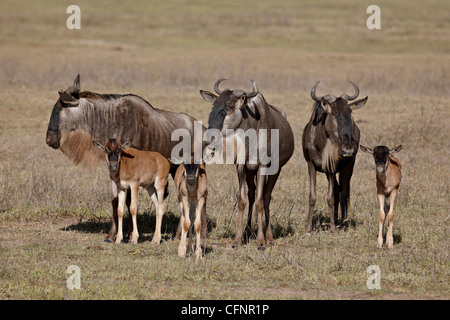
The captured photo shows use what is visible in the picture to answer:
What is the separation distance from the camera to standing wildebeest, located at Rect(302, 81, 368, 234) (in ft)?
39.0

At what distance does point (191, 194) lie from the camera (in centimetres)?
1041

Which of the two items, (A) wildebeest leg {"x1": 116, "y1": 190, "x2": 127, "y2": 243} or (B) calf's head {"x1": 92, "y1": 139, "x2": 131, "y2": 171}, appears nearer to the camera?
(B) calf's head {"x1": 92, "y1": 139, "x2": 131, "y2": 171}

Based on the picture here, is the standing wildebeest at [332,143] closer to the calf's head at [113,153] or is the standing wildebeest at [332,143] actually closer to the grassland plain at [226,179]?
the grassland plain at [226,179]

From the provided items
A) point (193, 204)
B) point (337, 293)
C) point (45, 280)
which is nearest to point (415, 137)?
point (193, 204)

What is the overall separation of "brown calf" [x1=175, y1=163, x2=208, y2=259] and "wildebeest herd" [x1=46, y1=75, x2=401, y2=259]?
1 cm

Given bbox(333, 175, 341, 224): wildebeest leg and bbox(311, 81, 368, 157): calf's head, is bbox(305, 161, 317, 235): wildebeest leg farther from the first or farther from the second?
bbox(311, 81, 368, 157): calf's head

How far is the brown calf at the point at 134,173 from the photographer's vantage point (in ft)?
36.1

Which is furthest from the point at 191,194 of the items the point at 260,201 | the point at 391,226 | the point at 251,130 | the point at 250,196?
the point at 391,226

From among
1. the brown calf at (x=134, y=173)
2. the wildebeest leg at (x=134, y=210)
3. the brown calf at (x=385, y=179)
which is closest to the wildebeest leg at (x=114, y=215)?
the brown calf at (x=134, y=173)

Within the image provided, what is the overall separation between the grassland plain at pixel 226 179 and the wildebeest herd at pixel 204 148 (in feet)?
2.01

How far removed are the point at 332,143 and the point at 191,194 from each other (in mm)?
2990

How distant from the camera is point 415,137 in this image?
19.2 metres

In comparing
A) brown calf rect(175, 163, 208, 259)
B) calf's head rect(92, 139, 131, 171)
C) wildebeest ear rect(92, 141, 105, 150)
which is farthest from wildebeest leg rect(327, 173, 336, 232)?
wildebeest ear rect(92, 141, 105, 150)
